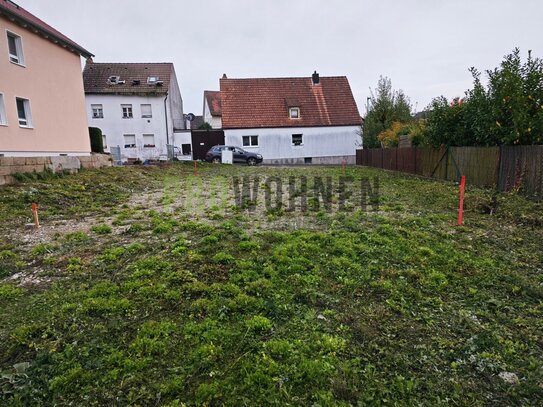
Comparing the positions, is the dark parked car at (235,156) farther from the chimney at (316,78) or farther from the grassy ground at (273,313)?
the grassy ground at (273,313)

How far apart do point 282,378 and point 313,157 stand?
29162 mm

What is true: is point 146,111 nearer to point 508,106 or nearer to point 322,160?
point 322,160

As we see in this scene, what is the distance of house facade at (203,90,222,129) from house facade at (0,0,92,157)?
24351 millimetres

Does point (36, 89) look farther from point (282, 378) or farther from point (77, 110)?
point (282, 378)

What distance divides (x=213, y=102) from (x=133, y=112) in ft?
53.4

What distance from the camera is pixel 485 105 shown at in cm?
1046

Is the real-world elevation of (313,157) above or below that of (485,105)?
below

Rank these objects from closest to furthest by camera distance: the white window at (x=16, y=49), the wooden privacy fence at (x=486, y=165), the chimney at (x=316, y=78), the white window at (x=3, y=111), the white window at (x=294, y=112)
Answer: the wooden privacy fence at (x=486, y=165), the white window at (x=3, y=111), the white window at (x=16, y=49), the white window at (x=294, y=112), the chimney at (x=316, y=78)

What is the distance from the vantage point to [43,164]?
11422mm

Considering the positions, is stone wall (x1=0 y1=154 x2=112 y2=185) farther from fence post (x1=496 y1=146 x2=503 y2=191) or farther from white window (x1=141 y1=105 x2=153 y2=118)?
fence post (x1=496 y1=146 x2=503 y2=191)

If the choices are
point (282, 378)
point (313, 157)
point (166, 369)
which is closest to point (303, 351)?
point (282, 378)

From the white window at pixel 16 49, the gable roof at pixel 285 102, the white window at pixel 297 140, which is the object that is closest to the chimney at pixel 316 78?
the gable roof at pixel 285 102

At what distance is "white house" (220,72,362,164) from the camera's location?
29.8 metres

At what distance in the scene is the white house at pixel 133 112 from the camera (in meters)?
28.3
